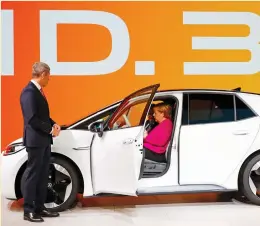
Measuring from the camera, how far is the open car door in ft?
14.3

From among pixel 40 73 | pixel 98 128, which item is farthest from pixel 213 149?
pixel 40 73

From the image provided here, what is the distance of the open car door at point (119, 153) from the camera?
4371mm

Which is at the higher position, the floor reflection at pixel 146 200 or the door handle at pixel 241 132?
the door handle at pixel 241 132

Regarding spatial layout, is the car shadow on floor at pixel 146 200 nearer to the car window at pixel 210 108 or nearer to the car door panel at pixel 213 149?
the car door panel at pixel 213 149

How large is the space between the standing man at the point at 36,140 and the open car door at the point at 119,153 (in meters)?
Answer: 0.47

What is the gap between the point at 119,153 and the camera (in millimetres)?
4445

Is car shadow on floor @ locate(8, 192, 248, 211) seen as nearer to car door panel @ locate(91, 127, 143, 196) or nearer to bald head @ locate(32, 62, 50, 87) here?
car door panel @ locate(91, 127, 143, 196)

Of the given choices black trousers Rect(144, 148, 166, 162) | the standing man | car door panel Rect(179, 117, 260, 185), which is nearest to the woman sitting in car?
black trousers Rect(144, 148, 166, 162)

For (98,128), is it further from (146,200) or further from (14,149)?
(146,200)

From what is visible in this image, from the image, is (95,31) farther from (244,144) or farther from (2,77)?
(244,144)

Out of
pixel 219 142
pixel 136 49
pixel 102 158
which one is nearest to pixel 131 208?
pixel 102 158

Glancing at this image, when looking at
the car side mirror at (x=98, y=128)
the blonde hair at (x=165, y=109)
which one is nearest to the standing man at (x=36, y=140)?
the car side mirror at (x=98, y=128)

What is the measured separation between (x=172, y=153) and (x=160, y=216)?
0.64 m

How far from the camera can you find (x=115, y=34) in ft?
19.7
